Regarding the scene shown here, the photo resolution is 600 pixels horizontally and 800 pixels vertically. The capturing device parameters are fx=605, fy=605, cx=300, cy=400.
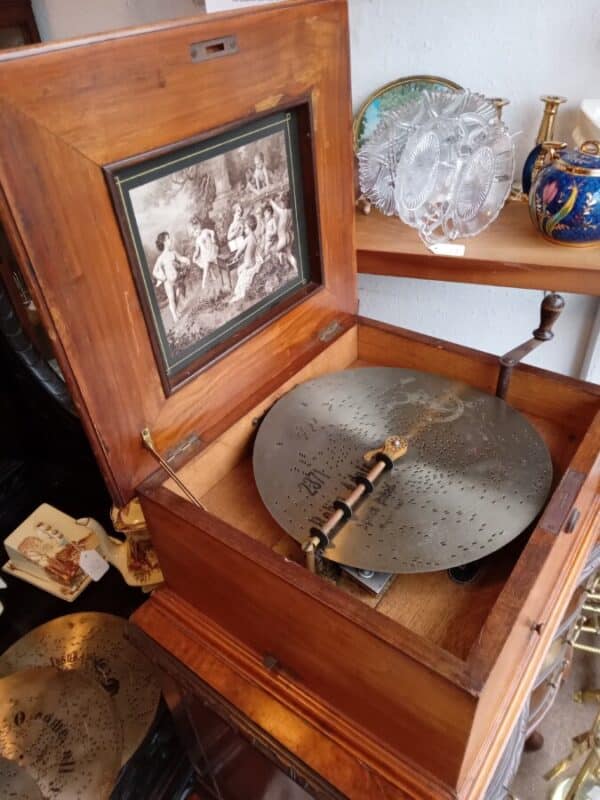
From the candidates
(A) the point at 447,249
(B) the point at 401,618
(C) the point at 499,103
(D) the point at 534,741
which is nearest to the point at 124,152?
(B) the point at 401,618

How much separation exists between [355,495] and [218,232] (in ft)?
1.20

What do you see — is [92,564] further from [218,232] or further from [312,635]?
[218,232]

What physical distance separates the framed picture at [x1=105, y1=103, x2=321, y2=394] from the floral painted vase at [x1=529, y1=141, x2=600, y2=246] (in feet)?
1.44

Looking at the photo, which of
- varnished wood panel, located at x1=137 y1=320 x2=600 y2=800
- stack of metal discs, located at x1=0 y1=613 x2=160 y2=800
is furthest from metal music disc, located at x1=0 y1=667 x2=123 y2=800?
varnished wood panel, located at x1=137 y1=320 x2=600 y2=800

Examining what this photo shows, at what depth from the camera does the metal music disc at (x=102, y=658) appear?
1.08m

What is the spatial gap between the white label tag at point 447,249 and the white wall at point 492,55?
1.18 feet

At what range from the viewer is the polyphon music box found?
1.86ft

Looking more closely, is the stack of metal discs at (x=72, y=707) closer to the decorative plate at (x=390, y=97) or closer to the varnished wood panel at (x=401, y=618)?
the varnished wood panel at (x=401, y=618)

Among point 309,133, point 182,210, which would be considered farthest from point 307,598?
point 309,133

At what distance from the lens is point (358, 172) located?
4.22 ft

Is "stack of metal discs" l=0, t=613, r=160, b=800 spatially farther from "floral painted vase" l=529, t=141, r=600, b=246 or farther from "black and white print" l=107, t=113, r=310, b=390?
"floral painted vase" l=529, t=141, r=600, b=246

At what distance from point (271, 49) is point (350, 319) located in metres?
0.43

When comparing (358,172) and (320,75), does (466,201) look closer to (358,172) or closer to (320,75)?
(358,172)

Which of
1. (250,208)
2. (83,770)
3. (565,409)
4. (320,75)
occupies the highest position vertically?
(320,75)
